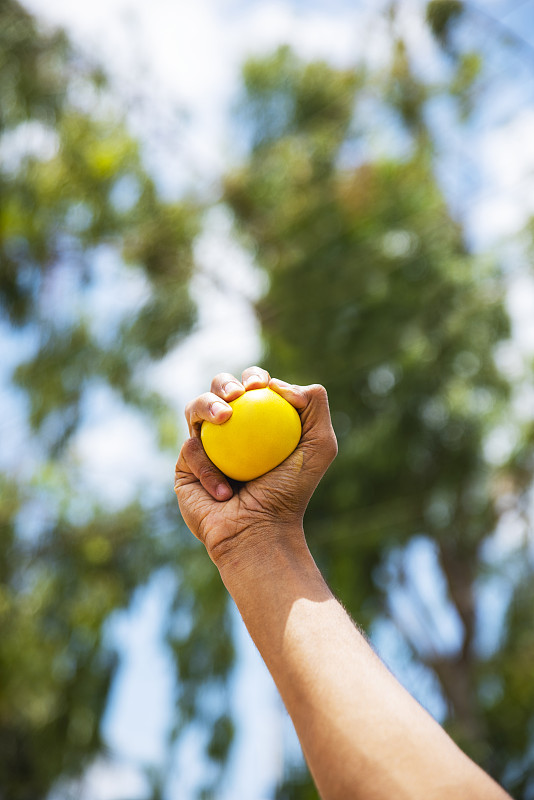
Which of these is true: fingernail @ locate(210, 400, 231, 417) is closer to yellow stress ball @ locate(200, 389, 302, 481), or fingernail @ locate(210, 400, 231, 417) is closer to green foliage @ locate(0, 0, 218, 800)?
yellow stress ball @ locate(200, 389, 302, 481)

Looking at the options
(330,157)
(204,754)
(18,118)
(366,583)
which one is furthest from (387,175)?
(204,754)

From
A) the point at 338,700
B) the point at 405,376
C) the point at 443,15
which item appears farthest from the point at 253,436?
the point at 405,376

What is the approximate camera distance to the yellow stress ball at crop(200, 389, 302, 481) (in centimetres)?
139

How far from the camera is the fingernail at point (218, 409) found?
4.27ft

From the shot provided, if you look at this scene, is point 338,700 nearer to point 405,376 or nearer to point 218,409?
point 218,409

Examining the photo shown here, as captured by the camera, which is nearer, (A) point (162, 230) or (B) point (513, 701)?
(B) point (513, 701)

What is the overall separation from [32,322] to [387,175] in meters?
3.88

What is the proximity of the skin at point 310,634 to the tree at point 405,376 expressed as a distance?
17.0ft

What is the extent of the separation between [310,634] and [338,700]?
109mm

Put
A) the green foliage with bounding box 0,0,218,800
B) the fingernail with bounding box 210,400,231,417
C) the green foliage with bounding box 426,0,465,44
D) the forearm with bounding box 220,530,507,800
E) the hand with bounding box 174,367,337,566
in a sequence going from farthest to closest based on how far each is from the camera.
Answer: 1. the green foliage with bounding box 0,0,218,800
2. the green foliage with bounding box 426,0,465,44
3. the fingernail with bounding box 210,400,231,417
4. the hand with bounding box 174,367,337,566
5. the forearm with bounding box 220,530,507,800

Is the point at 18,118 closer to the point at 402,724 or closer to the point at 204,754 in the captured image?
the point at 402,724

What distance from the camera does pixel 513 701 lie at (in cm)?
634

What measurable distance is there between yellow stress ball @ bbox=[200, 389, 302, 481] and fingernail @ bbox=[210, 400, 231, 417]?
115 millimetres

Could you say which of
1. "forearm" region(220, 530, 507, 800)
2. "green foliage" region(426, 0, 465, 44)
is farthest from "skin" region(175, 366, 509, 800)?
A: "green foliage" region(426, 0, 465, 44)
